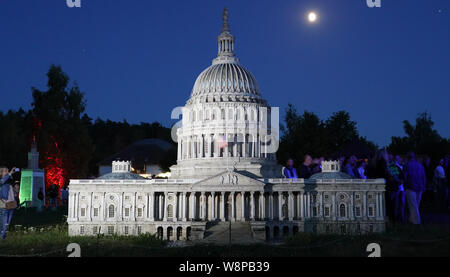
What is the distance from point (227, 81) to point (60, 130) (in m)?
25.6

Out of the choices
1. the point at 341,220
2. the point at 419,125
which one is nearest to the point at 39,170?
the point at 341,220

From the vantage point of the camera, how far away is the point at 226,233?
53188mm

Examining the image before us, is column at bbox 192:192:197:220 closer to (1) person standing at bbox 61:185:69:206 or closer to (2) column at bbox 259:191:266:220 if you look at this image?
(2) column at bbox 259:191:266:220

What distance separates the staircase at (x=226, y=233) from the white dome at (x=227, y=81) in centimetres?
2720

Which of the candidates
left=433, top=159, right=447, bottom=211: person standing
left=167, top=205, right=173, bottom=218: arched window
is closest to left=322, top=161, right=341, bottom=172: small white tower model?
left=433, top=159, right=447, bottom=211: person standing

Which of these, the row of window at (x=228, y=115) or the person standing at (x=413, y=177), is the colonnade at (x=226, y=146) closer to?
the row of window at (x=228, y=115)

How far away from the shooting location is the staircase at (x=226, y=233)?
48.9m

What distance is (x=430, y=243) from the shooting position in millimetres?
24156

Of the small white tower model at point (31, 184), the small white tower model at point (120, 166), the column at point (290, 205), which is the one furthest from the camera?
the small white tower model at point (31, 184)

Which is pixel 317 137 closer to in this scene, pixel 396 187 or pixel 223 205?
pixel 223 205

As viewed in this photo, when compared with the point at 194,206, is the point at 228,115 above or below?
above

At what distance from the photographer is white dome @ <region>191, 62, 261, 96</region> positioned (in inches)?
3150

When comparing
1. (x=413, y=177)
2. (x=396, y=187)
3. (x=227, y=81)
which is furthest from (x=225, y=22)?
(x=413, y=177)

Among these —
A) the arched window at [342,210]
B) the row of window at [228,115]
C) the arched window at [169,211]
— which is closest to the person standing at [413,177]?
the arched window at [342,210]
